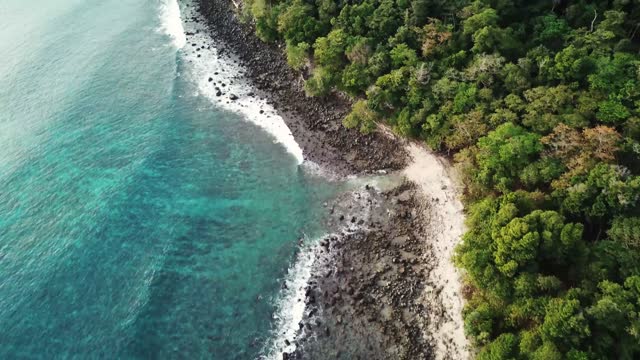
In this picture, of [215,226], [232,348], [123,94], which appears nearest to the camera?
[232,348]

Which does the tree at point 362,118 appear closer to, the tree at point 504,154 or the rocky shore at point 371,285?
the rocky shore at point 371,285

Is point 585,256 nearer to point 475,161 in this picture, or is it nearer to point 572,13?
point 475,161

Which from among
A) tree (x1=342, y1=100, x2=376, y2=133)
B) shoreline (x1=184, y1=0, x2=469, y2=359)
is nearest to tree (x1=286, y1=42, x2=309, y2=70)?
shoreline (x1=184, y1=0, x2=469, y2=359)

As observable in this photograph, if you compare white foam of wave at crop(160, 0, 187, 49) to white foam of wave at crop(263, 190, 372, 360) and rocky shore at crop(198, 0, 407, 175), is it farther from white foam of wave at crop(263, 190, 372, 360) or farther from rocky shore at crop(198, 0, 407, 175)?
white foam of wave at crop(263, 190, 372, 360)

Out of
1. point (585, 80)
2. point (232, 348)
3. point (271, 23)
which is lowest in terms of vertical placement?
point (232, 348)

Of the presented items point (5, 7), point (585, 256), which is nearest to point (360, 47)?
point (585, 256)

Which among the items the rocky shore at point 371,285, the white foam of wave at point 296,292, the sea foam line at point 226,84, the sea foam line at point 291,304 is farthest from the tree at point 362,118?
the sea foam line at point 291,304

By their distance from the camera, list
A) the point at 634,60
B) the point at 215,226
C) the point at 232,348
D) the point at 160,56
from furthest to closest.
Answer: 1. the point at 160,56
2. the point at 215,226
3. the point at 634,60
4. the point at 232,348
